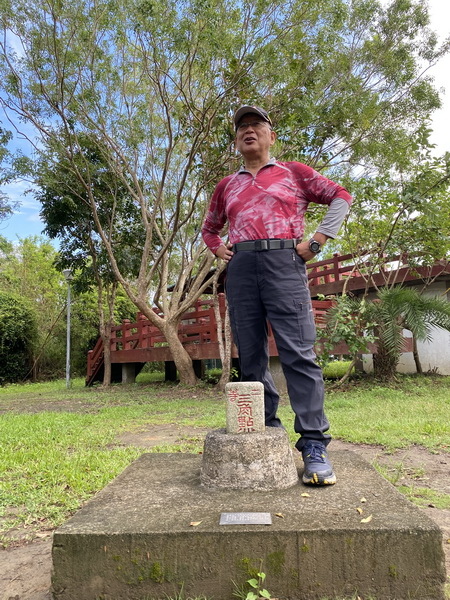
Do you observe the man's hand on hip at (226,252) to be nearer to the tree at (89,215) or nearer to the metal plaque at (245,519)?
the metal plaque at (245,519)

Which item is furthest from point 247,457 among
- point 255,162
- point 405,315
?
point 405,315

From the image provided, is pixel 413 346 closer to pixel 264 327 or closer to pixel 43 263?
pixel 264 327

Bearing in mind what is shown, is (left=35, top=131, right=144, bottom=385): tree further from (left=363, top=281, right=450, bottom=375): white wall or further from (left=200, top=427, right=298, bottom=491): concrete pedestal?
(left=200, top=427, right=298, bottom=491): concrete pedestal

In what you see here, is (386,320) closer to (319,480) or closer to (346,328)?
(346,328)

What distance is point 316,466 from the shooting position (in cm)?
237

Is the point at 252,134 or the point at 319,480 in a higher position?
the point at 252,134

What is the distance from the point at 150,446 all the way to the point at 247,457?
2.83 m

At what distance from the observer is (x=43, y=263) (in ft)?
78.7

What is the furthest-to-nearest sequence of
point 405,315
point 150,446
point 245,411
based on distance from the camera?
point 405,315 → point 150,446 → point 245,411

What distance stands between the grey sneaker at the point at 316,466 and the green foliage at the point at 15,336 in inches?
692

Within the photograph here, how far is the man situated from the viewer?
8.28 feet

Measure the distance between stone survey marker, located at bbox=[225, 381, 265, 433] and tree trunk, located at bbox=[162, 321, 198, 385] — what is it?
918 centimetres

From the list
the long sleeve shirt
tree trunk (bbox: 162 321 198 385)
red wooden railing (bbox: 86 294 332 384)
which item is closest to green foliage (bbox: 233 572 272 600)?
the long sleeve shirt

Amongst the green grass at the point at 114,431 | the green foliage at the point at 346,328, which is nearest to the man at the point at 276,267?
the green grass at the point at 114,431
